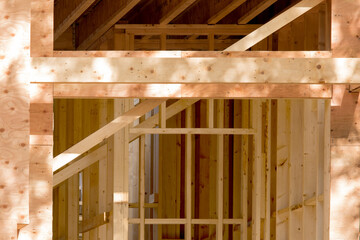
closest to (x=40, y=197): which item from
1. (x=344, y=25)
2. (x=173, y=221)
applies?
(x=344, y=25)

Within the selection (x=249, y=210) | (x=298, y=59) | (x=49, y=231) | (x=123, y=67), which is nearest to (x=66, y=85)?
(x=123, y=67)

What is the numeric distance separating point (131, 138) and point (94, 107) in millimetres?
1170

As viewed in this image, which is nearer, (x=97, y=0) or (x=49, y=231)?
(x=49, y=231)

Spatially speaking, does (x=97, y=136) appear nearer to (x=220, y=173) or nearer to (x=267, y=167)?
(x=267, y=167)

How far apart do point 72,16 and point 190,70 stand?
12.1 feet

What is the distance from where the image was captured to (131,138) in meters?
8.55

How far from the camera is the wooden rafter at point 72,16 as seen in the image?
781 cm

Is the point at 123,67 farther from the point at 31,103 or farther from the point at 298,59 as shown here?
the point at 298,59

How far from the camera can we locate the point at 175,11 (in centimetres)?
819

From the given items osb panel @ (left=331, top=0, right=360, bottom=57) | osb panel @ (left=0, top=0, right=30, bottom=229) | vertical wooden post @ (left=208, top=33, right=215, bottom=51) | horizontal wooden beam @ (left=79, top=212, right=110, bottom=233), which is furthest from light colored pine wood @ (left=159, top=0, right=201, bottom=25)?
osb panel @ (left=0, top=0, right=30, bottom=229)

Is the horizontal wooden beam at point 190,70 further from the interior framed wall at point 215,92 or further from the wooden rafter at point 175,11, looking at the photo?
the wooden rafter at point 175,11

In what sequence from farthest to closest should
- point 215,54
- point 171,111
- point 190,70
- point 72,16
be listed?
point 171,111
point 72,16
point 215,54
point 190,70

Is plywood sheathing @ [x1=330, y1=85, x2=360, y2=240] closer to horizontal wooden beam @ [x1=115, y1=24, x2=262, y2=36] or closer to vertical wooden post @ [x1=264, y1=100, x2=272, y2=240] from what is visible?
vertical wooden post @ [x1=264, y1=100, x2=272, y2=240]

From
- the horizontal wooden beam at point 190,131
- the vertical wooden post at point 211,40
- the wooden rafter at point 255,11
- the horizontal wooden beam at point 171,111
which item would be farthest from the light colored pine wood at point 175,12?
the horizontal wooden beam at point 190,131
